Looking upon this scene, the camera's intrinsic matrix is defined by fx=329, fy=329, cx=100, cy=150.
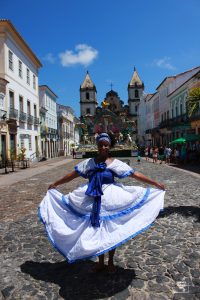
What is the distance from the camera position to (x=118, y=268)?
13.8ft

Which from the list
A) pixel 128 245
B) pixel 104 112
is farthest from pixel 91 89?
pixel 128 245

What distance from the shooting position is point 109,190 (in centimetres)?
383

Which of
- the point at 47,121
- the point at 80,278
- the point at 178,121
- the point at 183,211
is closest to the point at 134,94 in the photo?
the point at 47,121

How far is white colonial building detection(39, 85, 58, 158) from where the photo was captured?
4100cm

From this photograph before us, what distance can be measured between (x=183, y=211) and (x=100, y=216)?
3.96 m

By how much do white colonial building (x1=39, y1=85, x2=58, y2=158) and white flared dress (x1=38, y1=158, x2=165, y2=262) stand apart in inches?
1381

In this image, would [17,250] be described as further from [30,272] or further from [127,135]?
[127,135]

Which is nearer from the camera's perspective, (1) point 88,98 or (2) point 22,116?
(2) point 22,116

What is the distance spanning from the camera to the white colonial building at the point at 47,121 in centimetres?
4100

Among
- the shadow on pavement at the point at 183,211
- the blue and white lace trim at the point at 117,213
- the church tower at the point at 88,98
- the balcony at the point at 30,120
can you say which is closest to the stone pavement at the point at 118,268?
the shadow on pavement at the point at 183,211

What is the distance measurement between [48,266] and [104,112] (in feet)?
172

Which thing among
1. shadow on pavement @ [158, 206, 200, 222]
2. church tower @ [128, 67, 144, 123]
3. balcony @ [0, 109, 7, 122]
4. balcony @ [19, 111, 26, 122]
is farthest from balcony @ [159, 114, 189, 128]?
church tower @ [128, 67, 144, 123]

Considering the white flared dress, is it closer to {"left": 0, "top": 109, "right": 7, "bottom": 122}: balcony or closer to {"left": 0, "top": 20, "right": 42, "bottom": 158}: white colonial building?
{"left": 0, "top": 109, "right": 7, "bottom": 122}: balcony

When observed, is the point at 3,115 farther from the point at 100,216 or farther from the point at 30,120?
the point at 100,216
